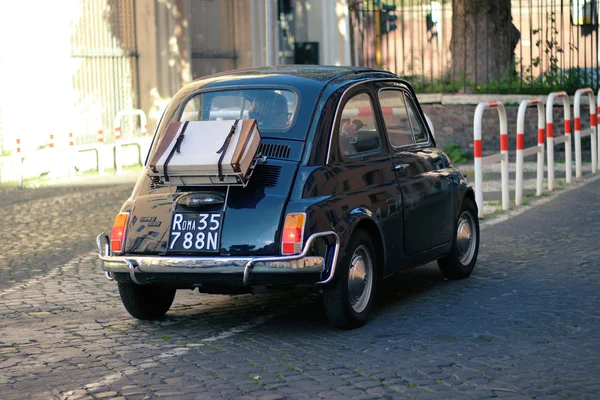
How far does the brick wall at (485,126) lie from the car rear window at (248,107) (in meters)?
13.1

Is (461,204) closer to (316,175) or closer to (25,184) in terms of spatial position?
(316,175)

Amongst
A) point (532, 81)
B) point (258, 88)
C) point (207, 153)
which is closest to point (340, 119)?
point (258, 88)

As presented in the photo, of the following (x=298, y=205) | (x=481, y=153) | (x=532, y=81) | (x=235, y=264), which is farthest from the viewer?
(x=532, y=81)

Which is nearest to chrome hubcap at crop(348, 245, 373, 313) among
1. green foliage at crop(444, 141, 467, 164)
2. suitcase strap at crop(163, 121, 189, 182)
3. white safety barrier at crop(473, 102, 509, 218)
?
suitcase strap at crop(163, 121, 189, 182)

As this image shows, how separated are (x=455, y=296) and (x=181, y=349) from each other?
8.18 feet

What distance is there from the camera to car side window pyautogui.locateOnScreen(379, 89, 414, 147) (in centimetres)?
839

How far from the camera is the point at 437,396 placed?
5.80m

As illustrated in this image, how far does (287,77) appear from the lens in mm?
7918

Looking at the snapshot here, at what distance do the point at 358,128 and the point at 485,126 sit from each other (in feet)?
43.5

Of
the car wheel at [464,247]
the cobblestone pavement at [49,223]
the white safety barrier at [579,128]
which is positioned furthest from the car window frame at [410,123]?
the white safety barrier at [579,128]

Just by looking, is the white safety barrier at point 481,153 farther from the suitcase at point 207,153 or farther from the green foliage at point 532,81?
the green foliage at point 532,81

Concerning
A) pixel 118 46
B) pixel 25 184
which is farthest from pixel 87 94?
pixel 25 184

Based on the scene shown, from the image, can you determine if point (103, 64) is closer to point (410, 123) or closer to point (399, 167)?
point (410, 123)

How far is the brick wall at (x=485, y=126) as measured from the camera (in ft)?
67.9
